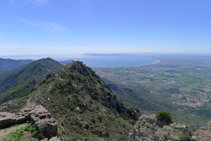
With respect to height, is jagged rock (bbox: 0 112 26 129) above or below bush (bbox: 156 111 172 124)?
above

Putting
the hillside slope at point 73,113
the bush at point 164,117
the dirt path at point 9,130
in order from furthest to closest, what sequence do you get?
the hillside slope at point 73,113, the bush at point 164,117, the dirt path at point 9,130

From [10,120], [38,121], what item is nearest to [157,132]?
[38,121]

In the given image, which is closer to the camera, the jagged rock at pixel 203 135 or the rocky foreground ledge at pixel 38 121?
the rocky foreground ledge at pixel 38 121

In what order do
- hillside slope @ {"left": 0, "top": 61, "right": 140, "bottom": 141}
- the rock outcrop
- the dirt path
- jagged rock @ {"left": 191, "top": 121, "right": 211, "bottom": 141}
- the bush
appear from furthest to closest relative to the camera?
hillside slope @ {"left": 0, "top": 61, "right": 140, "bottom": 141} < the bush < the rock outcrop < jagged rock @ {"left": 191, "top": 121, "right": 211, "bottom": 141} < the dirt path

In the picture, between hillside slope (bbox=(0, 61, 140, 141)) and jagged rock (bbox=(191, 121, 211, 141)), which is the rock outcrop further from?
hillside slope (bbox=(0, 61, 140, 141))

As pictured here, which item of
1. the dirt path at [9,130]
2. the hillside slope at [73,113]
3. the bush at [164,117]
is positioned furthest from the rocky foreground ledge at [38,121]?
the bush at [164,117]

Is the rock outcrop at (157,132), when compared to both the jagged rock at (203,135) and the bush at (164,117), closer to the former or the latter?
the bush at (164,117)

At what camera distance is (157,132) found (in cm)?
2281

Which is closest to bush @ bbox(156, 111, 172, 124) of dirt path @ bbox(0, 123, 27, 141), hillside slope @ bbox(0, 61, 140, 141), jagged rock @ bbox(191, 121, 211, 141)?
jagged rock @ bbox(191, 121, 211, 141)

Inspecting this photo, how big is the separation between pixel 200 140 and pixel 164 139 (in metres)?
→ 4.53

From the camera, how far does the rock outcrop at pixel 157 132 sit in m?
21.4

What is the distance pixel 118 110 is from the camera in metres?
64.4

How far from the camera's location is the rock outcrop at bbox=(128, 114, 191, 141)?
2141cm

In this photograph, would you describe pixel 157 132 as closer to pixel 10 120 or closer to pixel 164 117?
pixel 164 117
